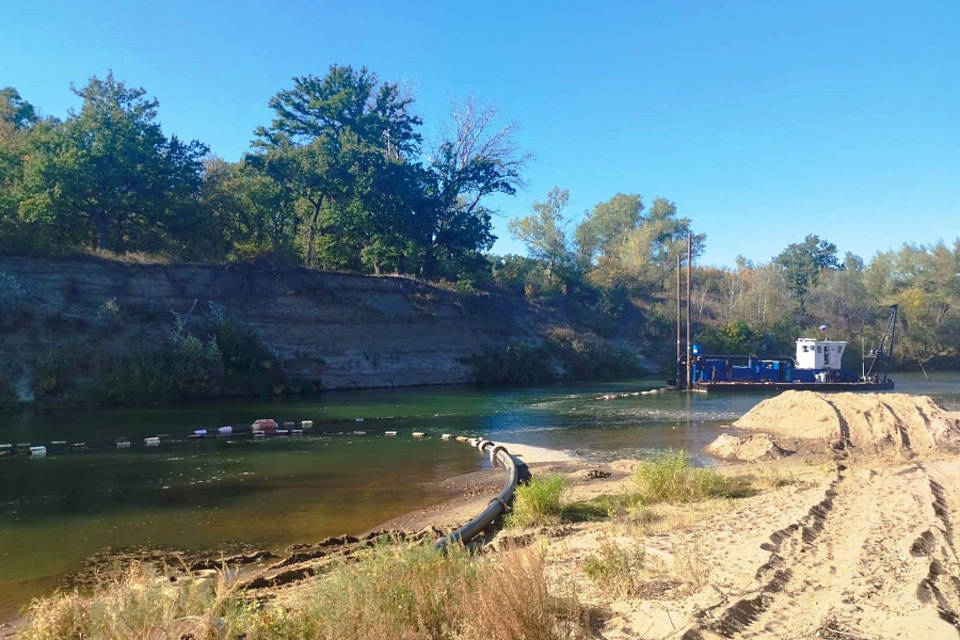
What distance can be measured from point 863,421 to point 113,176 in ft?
121

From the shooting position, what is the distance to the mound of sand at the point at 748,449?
637 inches

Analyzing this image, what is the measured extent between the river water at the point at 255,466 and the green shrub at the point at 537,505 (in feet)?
8.70

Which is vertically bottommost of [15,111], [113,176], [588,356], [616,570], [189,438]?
[189,438]

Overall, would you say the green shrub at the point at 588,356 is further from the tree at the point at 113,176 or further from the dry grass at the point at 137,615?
the dry grass at the point at 137,615

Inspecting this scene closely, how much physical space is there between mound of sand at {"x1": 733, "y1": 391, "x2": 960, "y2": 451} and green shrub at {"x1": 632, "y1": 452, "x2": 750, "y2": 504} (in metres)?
8.23

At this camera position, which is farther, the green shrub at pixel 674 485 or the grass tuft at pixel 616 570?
the green shrub at pixel 674 485

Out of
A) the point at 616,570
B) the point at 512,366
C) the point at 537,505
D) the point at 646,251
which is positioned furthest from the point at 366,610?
the point at 646,251

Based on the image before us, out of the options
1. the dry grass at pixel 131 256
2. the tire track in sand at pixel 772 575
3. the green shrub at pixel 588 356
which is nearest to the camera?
the tire track in sand at pixel 772 575

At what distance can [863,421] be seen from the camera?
61.4ft

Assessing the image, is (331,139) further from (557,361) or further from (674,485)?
(674,485)

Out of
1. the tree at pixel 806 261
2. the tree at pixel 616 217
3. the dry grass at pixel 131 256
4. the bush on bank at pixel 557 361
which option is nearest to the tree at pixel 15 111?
the dry grass at pixel 131 256

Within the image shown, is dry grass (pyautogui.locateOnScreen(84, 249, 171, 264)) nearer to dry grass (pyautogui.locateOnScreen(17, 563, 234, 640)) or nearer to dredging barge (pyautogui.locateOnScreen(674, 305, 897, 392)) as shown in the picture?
dredging barge (pyautogui.locateOnScreen(674, 305, 897, 392))

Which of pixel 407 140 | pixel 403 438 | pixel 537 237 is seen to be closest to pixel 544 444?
pixel 403 438

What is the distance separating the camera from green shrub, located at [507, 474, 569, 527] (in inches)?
380
